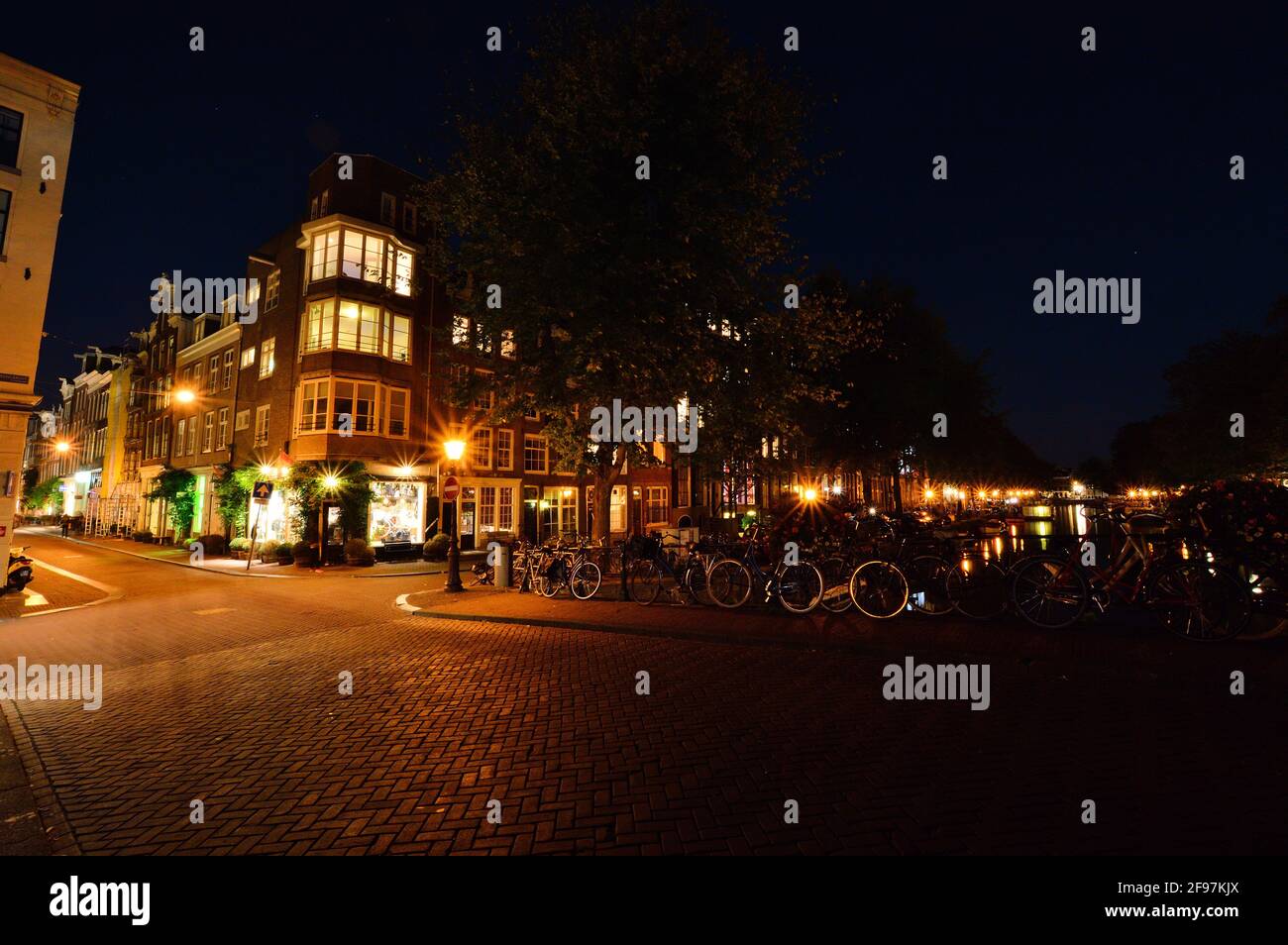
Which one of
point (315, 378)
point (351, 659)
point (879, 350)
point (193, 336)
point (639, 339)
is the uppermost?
point (193, 336)

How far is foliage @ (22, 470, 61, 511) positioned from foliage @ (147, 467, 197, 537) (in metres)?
43.0

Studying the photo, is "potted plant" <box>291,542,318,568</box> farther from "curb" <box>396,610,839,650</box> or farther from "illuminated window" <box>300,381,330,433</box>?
"curb" <box>396,610,839,650</box>

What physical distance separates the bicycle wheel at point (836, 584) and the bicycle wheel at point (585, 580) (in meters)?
4.72

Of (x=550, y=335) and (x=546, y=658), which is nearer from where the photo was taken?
(x=546, y=658)

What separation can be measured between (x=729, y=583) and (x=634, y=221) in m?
7.76

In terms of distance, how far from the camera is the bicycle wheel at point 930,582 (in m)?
8.93

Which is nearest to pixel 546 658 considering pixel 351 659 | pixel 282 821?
pixel 351 659

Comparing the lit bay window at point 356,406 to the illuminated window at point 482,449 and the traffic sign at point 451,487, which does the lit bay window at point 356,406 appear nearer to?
the illuminated window at point 482,449

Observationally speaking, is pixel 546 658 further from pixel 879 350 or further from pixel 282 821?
pixel 879 350

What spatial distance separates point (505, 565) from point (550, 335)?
5.91 metres

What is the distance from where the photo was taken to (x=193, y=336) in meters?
34.3

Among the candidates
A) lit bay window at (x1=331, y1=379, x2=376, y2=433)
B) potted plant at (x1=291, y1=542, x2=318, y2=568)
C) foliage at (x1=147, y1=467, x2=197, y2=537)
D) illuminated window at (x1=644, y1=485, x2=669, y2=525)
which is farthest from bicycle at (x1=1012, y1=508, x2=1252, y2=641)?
foliage at (x1=147, y1=467, x2=197, y2=537)

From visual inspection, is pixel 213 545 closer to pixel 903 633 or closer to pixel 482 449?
pixel 482 449
